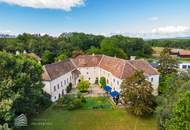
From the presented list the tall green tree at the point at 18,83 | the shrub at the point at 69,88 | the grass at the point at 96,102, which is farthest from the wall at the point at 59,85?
the tall green tree at the point at 18,83

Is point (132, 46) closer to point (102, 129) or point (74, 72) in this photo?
point (74, 72)

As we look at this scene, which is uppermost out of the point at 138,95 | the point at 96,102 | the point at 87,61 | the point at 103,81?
the point at 87,61

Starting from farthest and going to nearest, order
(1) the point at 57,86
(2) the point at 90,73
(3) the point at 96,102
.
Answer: (2) the point at 90,73
(1) the point at 57,86
(3) the point at 96,102

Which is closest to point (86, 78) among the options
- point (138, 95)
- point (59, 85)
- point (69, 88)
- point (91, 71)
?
point (91, 71)

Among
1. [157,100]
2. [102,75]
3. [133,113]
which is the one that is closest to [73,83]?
[102,75]

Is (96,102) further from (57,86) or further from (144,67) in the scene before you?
(144,67)

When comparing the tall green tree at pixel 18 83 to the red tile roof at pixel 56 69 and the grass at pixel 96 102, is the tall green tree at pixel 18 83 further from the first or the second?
the grass at pixel 96 102

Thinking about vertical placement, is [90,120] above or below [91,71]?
below
